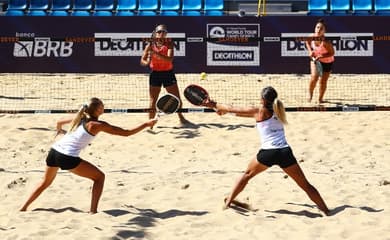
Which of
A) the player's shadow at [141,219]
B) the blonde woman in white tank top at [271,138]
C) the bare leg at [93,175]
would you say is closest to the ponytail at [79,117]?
the bare leg at [93,175]

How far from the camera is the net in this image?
12.5m

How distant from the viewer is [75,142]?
20.7 ft

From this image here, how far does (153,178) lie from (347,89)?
24.9 ft

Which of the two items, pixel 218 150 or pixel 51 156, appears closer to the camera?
pixel 51 156

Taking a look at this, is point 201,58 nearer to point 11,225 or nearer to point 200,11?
point 200,11

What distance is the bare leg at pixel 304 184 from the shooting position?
20.9ft

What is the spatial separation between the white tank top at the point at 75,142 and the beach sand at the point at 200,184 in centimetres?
62

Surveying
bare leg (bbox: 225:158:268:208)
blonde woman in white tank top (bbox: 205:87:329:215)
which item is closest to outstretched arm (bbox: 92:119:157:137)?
blonde woman in white tank top (bbox: 205:87:329:215)

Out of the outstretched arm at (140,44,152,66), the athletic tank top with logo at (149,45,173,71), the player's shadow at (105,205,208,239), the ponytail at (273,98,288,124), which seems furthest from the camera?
the athletic tank top with logo at (149,45,173,71)

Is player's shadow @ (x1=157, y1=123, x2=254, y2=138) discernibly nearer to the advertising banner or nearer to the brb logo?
the advertising banner

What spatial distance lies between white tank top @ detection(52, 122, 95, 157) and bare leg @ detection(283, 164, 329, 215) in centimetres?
185

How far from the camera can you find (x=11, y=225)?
20.1 feet

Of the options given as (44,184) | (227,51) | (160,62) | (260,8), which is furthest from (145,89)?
(44,184)

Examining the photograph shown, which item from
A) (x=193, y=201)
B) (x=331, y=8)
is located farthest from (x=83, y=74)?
(x=193, y=201)
